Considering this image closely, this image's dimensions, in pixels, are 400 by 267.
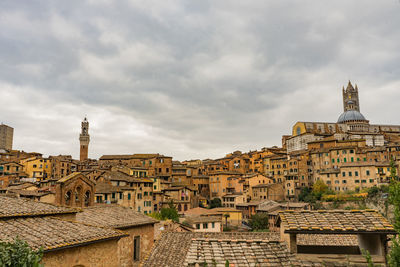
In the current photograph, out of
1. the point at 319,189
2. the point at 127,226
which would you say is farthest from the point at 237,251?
the point at 319,189

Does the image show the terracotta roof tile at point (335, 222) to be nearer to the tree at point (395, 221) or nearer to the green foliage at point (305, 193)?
the tree at point (395, 221)

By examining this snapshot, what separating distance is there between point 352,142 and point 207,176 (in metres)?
42.6

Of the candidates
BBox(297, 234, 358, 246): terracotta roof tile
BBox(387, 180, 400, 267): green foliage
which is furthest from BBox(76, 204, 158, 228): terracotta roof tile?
BBox(387, 180, 400, 267): green foliage

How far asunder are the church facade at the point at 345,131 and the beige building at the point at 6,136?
117368mm

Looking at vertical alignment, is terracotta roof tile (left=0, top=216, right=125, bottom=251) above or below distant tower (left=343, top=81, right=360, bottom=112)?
below

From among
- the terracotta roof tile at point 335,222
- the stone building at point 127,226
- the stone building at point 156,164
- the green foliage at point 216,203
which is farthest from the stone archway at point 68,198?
the stone building at point 156,164

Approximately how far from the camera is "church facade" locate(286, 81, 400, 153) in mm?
96688

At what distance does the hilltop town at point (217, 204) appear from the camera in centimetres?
1130

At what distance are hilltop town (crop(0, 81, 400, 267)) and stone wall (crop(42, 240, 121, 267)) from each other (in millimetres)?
41

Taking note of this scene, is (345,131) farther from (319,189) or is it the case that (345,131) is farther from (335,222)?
(335,222)

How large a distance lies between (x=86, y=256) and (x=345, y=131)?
115 metres

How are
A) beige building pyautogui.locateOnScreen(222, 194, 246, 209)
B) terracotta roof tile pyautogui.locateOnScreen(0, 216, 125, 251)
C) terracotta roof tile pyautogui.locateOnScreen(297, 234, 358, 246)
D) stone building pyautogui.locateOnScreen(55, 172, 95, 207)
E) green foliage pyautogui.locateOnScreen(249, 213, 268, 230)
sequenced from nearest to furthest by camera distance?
terracotta roof tile pyautogui.locateOnScreen(0, 216, 125, 251) → terracotta roof tile pyautogui.locateOnScreen(297, 234, 358, 246) → stone building pyautogui.locateOnScreen(55, 172, 95, 207) → green foliage pyautogui.locateOnScreen(249, 213, 268, 230) → beige building pyautogui.locateOnScreen(222, 194, 246, 209)

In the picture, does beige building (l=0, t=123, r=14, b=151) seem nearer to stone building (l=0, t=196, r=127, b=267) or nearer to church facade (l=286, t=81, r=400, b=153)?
church facade (l=286, t=81, r=400, b=153)

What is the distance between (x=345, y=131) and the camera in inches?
4422
